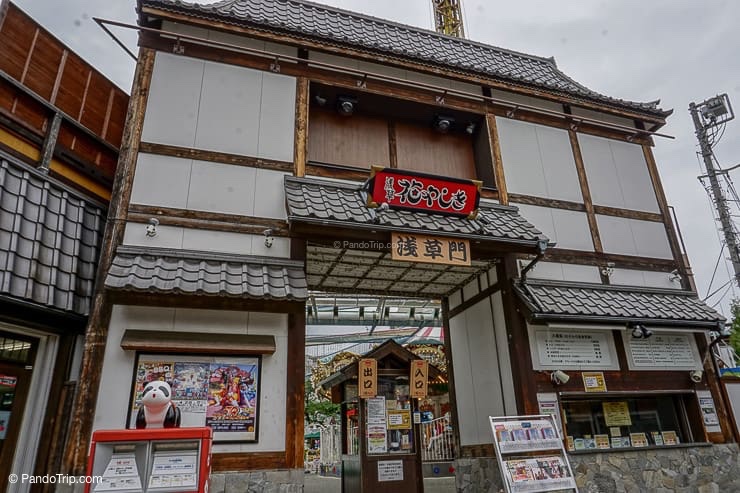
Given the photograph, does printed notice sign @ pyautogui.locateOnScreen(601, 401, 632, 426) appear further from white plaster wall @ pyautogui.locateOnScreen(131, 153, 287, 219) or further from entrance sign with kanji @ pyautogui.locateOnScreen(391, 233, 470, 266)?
white plaster wall @ pyautogui.locateOnScreen(131, 153, 287, 219)

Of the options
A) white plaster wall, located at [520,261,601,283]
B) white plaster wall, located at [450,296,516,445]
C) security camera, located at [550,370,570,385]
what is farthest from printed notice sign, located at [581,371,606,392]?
white plaster wall, located at [520,261,601,283]

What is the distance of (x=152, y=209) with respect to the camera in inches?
240

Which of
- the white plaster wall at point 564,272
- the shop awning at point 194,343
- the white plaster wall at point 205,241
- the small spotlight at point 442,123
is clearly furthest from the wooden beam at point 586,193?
the shop awning at point 194,343

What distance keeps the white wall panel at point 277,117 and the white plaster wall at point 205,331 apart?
8.72 ft

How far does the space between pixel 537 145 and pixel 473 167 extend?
1345mm

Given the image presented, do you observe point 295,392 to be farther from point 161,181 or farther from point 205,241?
point 161,181

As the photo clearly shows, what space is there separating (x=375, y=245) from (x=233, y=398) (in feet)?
9.95

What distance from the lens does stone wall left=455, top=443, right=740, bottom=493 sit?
6758mm

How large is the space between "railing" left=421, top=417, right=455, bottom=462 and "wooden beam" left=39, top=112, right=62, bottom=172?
13803 mm

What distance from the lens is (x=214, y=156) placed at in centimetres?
664

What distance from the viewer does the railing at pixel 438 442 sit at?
1546cm

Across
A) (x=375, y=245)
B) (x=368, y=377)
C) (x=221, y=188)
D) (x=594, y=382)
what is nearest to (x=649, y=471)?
(x=594, y=382)

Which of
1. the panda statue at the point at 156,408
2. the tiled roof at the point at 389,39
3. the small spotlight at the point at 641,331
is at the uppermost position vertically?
the tiled roof at the point at 389,39
